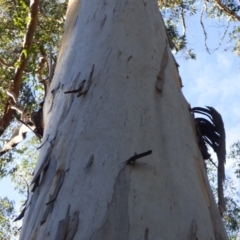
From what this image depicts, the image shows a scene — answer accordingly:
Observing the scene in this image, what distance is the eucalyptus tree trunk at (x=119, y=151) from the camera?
3.48 ft

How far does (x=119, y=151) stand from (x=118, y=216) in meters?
0.20

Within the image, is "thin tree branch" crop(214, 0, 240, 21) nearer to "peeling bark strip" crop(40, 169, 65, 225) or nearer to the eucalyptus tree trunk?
the eucalyptus tree trunk

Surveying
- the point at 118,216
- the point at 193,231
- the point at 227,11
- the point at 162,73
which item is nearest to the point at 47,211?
the point at 118,216

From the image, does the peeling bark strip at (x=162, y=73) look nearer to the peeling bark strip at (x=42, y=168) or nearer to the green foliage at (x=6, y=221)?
the peeling bark strip at (x=42, y=168)

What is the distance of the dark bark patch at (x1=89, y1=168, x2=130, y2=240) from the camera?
1.00m

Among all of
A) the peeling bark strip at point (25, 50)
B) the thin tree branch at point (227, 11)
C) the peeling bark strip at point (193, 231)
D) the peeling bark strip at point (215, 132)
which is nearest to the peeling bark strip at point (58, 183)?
the peeling bark strip at point (193, 231)

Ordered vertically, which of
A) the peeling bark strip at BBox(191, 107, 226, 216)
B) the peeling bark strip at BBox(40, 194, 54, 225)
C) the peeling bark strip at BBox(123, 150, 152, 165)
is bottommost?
the peeling bark strip at BBox(40, 194, 54, 225)

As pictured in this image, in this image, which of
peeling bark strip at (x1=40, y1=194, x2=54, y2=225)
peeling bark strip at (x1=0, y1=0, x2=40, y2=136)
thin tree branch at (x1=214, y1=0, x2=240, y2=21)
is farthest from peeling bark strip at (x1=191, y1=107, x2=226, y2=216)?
thin tree branch at (x1=214, y1=0, x2=240, y2=21)

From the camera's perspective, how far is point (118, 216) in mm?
1040

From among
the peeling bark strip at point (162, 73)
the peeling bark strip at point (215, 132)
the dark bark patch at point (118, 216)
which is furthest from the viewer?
the peeling bark strip at point (215, 132)

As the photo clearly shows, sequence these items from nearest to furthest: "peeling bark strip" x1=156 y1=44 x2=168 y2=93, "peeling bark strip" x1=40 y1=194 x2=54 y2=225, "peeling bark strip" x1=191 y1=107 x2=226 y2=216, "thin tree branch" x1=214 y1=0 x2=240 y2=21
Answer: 1. "peeling bark strip" x1=40 y1=194 x2=54 y2=225
2. "peeling bark strip" x1=156 y1=44 x2=168 y2=93
3. "peeling bark strip" x1=191 y1=107 x2=226 y2=216
4. "thin tree branch" x1=214 y1=0 x2=240 y2=21

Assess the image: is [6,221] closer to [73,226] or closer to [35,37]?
[35,37]

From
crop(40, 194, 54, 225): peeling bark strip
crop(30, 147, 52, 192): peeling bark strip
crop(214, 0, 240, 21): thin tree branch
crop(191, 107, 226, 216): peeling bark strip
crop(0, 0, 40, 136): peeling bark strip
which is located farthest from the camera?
crop(214, 0, 240, 21): thin tree branch

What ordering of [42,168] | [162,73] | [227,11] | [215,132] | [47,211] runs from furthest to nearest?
[227,11] → [215,132] → [162,73] → [42,168] → [47,211]
